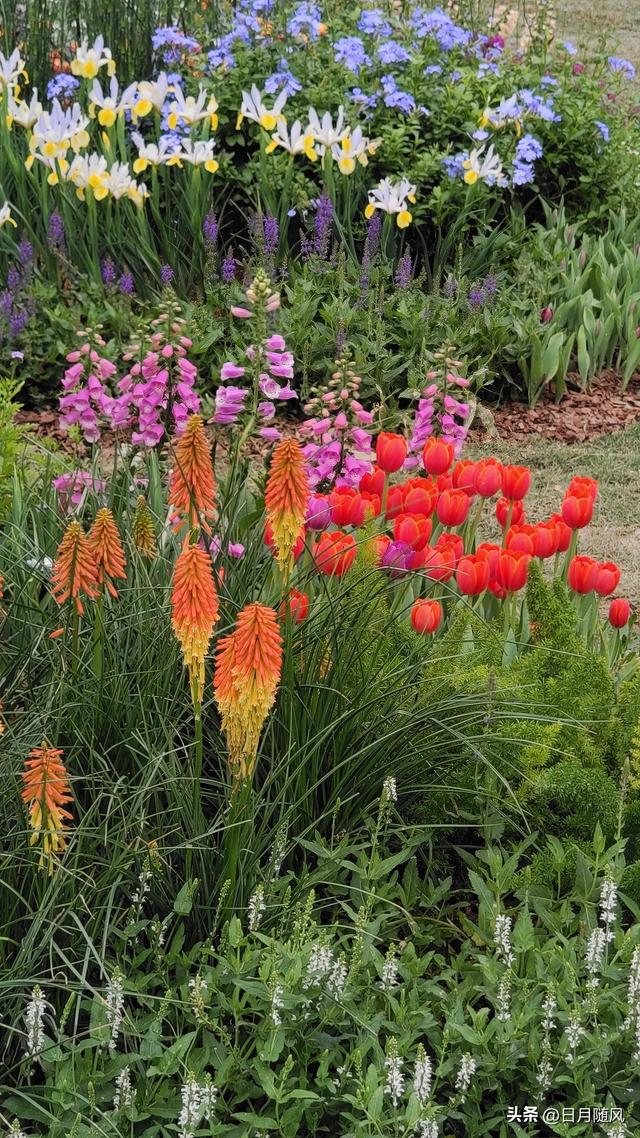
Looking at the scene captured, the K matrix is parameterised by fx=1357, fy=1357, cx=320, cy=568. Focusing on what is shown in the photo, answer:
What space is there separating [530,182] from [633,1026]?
5.31 meters

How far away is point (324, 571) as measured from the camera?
10.1 ft

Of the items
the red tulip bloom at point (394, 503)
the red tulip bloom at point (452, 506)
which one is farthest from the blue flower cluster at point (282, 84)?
the red tulip bloom at point (452, 506)

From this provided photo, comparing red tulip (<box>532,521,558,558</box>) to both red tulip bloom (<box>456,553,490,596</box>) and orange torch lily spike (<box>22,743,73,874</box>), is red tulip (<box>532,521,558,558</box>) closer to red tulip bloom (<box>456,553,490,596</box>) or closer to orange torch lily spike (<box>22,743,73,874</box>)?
red tulip bloom (<box>456,553,490,596</box>)

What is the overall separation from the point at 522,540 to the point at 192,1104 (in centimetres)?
160

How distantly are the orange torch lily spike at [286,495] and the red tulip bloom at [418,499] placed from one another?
3.06 ft

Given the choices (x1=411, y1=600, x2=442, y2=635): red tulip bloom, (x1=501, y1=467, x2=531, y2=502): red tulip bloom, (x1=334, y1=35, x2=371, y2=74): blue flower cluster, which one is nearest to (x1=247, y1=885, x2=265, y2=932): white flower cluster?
(x1=411, y1=600, x2=442, y2=635): red tulip bloom

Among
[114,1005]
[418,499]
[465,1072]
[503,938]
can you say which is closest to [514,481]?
[418,499]

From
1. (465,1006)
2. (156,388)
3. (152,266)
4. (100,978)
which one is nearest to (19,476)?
(156,388)

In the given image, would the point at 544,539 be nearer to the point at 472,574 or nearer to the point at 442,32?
the point at 472,574

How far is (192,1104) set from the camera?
6.47ft

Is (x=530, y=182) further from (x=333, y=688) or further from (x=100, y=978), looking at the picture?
(x=100, y=978)

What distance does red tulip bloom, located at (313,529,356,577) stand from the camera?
3.04 meters

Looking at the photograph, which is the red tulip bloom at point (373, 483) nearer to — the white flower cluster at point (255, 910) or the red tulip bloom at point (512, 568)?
the red tulip bloom at point (512, 568)

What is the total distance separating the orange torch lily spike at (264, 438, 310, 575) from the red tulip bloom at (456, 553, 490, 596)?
0.86m
